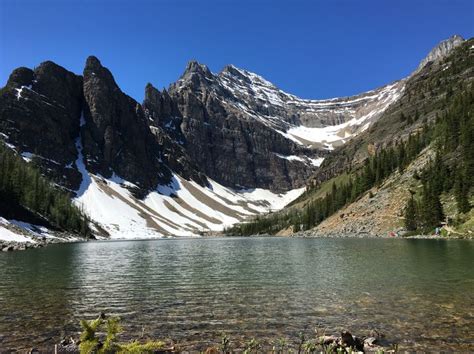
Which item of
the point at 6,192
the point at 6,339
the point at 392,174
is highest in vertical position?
the point at 392,174

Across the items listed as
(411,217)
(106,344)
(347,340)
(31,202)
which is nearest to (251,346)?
(106,344)

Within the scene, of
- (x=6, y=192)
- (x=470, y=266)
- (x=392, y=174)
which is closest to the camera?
(x=470, y=266)

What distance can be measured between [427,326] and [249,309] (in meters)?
9.59

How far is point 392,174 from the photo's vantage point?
147 m

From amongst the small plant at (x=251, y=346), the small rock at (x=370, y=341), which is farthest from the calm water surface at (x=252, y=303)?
the small plant at (x=251, y=346)

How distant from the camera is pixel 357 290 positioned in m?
29.4

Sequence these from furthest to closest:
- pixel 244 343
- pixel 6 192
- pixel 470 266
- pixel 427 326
Result: pixel 6 192 → pixel 470 266 → pixel 427 326 → pixel 244 343

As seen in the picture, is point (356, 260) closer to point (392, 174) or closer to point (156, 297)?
point (156, 297)

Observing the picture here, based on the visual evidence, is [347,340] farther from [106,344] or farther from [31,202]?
[31,202]

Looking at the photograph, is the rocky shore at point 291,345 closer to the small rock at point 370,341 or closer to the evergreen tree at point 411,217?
the small rock at point 370,341

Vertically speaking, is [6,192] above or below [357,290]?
above

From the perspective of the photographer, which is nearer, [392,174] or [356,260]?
[356,260]

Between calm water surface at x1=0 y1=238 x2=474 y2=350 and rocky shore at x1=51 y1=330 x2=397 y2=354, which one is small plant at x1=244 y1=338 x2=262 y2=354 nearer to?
rocky shore at x1=51 y1=330 x2=397 y2=354

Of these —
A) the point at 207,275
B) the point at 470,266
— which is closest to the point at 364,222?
the point at 470,266
